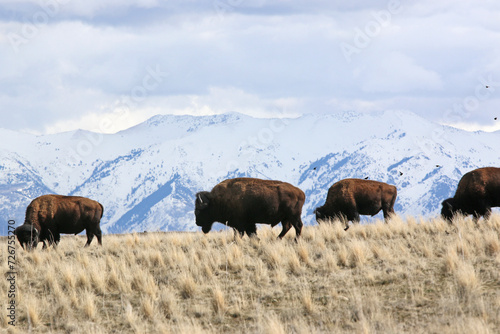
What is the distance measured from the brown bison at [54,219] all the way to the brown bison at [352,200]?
7609 millimetres

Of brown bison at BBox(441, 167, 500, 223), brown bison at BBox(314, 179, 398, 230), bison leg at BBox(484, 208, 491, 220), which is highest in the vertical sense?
brown bison at BBox(441, 167, 500, 223)

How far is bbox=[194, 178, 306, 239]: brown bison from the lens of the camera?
56.4 ft

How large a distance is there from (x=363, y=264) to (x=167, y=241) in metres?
7.39

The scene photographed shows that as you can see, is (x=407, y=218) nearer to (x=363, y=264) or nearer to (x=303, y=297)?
(x=363, y=264)

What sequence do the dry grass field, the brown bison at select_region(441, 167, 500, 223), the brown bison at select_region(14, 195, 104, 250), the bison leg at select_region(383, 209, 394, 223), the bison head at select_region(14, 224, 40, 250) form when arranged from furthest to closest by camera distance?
the bison leg at select_region(383, 209, 394, 223) → the brown bison at select_region(14, 195, 104, 250) → the bison head at select_region(14, 224, 40, 250) → the brown bison at select_region(441, 167, 500, 223) → the dry grass field

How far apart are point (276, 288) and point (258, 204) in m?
4.87

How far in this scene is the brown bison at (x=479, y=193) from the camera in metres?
18.2

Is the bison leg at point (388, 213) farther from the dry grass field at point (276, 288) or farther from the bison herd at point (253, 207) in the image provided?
the dry grass field at point (276, 288)

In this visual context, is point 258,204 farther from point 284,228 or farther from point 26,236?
point 26,236

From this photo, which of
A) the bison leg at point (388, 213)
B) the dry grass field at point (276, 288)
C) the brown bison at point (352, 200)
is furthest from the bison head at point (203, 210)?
the bison leg at point (388, 213)

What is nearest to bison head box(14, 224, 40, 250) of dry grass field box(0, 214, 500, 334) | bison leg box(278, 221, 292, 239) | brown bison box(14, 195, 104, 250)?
brown bison box(14, 195, 104, 250)

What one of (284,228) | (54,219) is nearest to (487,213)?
(284,228)

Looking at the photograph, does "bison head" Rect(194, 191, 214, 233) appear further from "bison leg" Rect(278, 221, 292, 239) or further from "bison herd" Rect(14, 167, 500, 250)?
"bison leg" Rect(278, 221, 292, 239)

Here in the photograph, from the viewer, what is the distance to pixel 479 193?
18.4 meters
